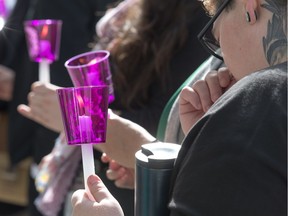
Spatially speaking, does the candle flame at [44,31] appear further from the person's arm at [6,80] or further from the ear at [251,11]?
the person's arm at [6,80]

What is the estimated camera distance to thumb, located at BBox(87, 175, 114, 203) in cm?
98

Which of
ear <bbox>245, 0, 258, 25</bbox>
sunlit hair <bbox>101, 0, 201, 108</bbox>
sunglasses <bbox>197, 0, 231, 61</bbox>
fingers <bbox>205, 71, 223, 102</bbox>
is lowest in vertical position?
sunlit hair <bbox>101, 0, 201, 108</bbox>

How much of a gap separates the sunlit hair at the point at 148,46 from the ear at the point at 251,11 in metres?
0.93


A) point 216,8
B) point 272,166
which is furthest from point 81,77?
point 272,166

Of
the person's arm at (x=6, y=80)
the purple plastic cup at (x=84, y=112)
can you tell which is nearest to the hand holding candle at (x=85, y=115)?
the purple plastic cup at (x=84, y=112)

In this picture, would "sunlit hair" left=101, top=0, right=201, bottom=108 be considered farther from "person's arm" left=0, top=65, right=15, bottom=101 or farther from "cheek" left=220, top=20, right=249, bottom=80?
"person's arm" left=0, top=65, right=15, bottom=101

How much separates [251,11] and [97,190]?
1.26ft

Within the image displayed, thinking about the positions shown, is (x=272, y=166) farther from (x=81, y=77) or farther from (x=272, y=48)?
(x=81, y=77)

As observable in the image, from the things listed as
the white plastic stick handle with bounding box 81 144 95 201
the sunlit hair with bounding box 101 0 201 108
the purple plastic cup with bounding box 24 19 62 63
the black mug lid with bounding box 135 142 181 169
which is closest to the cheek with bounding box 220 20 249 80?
the black mug lid with bounding box 135 142 181 169

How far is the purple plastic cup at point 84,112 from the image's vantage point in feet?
3.37

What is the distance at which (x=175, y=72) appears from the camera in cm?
188

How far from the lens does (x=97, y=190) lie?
3.25ft

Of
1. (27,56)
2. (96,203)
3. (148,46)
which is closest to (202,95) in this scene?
(96,203)

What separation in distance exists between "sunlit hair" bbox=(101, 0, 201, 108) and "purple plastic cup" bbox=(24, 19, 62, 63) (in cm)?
22
